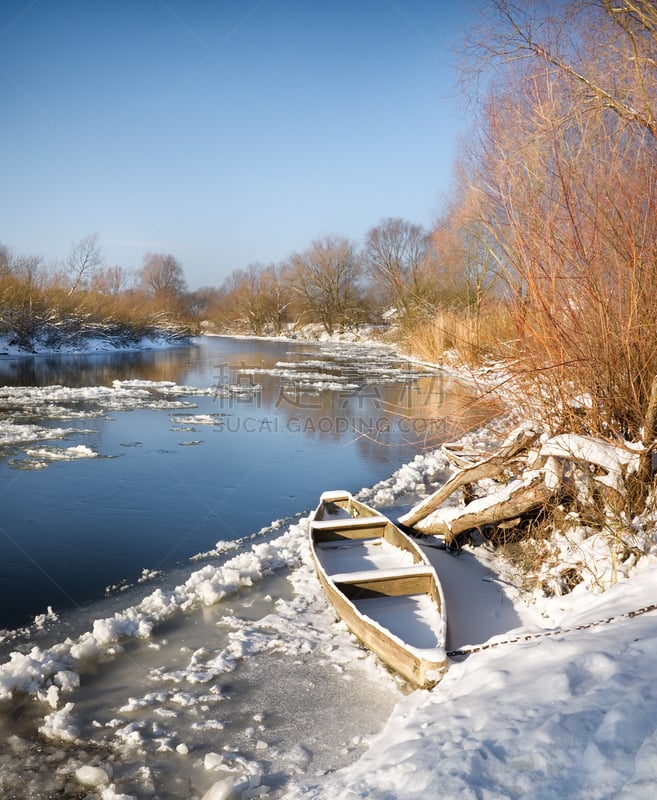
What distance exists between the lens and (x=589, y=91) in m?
4.82

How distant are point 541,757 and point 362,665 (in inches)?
69.3

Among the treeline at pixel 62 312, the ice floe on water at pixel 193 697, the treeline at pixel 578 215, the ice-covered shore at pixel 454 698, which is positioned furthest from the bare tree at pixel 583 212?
the treeline at pixel 62 312

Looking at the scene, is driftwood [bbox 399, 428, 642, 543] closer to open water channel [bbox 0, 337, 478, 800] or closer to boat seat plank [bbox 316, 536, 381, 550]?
boat seat plank [bbox 316, 536, 381, 550]

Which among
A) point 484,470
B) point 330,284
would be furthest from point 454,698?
point 330,284

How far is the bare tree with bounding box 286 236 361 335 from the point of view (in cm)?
5108

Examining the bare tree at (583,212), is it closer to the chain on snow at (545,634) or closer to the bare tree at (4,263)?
the chain on snow at (545,634)

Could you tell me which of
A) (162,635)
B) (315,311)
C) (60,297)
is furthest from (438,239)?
(315,311)

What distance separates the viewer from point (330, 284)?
51.8m

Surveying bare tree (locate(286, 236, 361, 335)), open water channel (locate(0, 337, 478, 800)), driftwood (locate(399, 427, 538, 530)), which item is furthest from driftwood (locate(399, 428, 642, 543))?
bare tree (locate(286, 236, 361, 335))

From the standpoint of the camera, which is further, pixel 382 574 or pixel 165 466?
pixel 165 466

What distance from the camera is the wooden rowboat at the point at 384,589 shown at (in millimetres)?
3555

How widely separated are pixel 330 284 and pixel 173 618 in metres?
48.8

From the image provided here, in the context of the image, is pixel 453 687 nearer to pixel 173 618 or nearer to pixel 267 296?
pixel 173 618

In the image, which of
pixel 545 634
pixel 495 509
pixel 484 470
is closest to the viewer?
pixel 545 634
